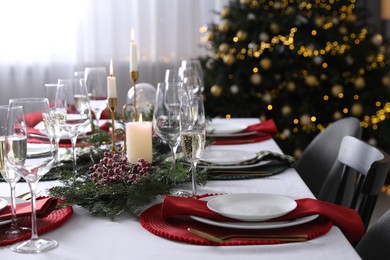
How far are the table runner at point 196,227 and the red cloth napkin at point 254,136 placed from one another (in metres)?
0.99

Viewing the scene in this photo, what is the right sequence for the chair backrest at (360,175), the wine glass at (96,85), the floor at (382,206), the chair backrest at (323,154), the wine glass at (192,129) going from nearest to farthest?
the wine glass at (192,129) → the chair backrest at (360,175) → the wine glass at (96,85) → the chair backrest at (323,154) → the floor at (382,206)

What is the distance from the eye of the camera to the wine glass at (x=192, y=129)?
147cm

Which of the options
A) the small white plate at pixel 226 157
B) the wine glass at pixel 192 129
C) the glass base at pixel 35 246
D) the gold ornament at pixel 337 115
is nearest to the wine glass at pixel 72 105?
the wine glass at pixel 192 129

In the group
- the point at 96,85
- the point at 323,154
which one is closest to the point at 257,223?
the point at 96,85

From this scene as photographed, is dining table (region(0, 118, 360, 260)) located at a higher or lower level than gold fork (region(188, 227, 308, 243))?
lower

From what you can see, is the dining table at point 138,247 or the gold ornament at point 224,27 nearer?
the dining table at point 138,247

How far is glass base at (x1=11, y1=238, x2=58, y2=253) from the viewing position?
1.15m

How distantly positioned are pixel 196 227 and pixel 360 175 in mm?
734

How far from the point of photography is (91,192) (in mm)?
1442

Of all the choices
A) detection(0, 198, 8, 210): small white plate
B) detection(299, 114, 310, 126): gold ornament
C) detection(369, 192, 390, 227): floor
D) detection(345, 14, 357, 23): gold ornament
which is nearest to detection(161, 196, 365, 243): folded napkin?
detection(0, 198, 8, 210): small white plate

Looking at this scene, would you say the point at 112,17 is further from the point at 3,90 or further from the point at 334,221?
the point at 334,221

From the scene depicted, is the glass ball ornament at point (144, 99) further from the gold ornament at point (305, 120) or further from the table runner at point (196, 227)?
the gold ornament at point (305, 120)

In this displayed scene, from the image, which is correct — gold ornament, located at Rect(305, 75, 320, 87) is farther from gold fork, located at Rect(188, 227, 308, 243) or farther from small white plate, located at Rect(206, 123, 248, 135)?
gold fork, located at Rect(188, 227, 308, 243)

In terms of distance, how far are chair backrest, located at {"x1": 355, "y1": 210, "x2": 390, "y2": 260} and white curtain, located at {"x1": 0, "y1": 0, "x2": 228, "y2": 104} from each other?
12.3 ft
